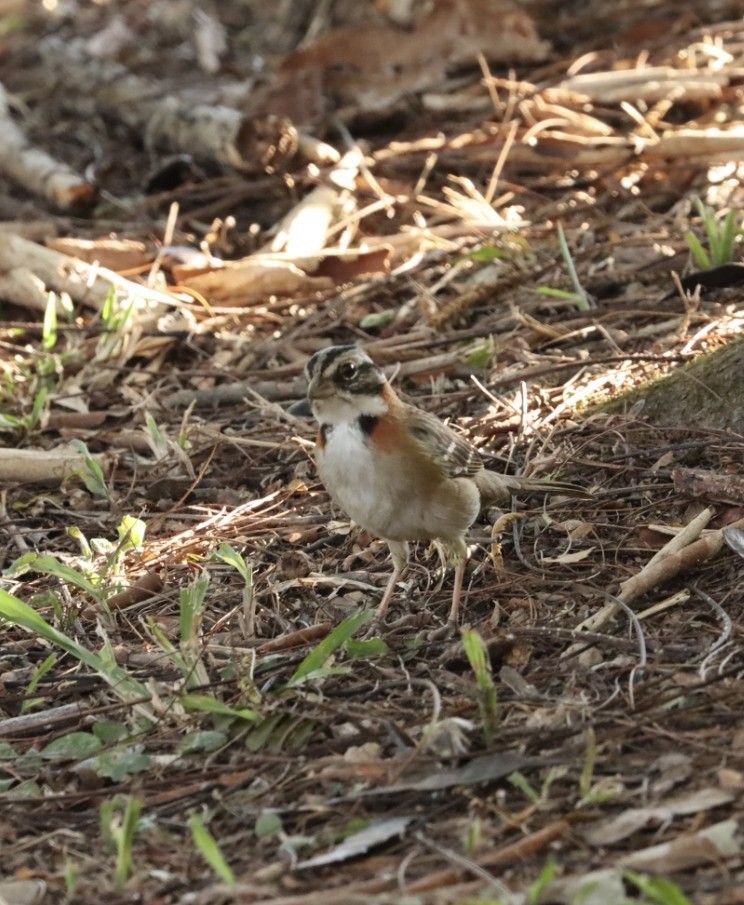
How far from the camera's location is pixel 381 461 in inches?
167

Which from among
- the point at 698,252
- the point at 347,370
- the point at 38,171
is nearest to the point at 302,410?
the point at 347,370

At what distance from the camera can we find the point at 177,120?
9.29 metres

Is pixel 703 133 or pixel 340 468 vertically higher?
pixel 340 468

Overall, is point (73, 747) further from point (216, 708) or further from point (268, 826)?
point (268, 826)

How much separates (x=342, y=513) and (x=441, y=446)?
0.81 meters

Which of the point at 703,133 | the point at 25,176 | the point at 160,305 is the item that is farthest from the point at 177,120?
the point at 703,133

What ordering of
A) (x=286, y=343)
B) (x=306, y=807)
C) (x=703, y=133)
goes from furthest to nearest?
(x=703, y=133) → (x=286, y=343) → (x=306, y=807)

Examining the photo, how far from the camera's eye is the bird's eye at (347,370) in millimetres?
4301

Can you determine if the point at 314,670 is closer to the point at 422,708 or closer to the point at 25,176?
the point at 422,708

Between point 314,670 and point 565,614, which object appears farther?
point 565,614

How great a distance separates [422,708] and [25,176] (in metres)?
6.50

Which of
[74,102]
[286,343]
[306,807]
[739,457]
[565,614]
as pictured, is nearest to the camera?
[306,807]

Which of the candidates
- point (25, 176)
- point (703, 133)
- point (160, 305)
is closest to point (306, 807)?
point (160, 305)

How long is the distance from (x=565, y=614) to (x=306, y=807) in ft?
4.11
